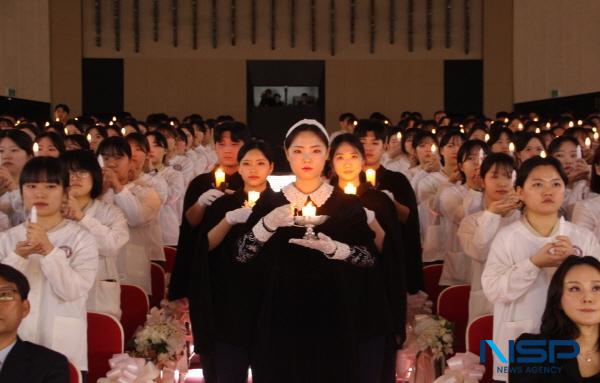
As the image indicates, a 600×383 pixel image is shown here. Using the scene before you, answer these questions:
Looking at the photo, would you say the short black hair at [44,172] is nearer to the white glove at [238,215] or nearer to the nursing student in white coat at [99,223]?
the nursing student in white coat at [99,223]

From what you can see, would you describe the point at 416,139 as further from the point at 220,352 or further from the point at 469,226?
the point at 220,352

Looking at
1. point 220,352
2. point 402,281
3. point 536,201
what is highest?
point 536,201

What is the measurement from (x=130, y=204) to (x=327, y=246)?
10.8 ft

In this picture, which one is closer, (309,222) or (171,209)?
(309,222)

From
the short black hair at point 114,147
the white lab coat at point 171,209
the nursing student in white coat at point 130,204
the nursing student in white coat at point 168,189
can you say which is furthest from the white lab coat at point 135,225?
the nursing student in white coat at point 168,189

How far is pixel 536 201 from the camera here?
5258 millimetres

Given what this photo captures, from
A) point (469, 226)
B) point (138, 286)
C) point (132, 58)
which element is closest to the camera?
point (469, 226)

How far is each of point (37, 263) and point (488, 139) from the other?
727cm

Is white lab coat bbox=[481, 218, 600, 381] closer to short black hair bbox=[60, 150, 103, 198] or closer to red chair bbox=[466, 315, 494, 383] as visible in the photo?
red chair bbox=[466, 315, 494, 383]

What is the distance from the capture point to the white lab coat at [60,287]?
203 inches

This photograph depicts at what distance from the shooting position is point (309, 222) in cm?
451

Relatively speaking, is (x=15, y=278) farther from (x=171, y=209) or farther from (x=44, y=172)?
(x=171, y=209)

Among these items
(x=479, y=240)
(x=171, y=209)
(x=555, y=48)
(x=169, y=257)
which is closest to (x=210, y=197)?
(x=479, y=240)

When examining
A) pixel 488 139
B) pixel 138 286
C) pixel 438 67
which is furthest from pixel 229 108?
pixel 138 286
